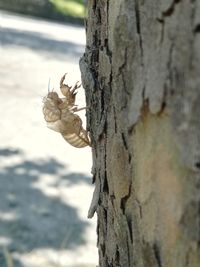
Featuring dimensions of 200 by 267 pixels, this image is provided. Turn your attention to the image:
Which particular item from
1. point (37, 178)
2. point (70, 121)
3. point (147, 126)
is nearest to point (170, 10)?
point (147, 126)

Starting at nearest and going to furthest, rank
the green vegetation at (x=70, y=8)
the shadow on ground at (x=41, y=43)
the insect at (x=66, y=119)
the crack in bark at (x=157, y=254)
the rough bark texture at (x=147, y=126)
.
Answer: the rough bark texture at (x=147, y=126) < the crack in bark at (x=157, y=254) < the insect at (x=66, y=119) < the shadow on ground at (x=41, y=43) < the green vegetation at (x=70, y=8)

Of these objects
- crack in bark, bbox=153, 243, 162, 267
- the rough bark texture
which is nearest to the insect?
the rough bark texture

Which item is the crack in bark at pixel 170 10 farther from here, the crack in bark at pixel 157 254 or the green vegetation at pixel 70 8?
the green vegetation at pixel 70 8

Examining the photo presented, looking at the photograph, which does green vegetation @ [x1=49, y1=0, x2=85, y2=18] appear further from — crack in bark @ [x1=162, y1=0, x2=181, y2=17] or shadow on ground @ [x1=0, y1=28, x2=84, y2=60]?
crack in bark @ [x1=162, y1=0, x2=181, y2=17]

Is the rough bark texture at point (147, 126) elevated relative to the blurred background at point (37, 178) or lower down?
elevated

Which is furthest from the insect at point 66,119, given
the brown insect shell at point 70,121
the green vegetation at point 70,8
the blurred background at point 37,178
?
the green vegetation at point 70,8

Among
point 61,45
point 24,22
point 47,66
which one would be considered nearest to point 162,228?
point 47,66

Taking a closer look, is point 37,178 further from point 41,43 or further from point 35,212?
point 41,43
